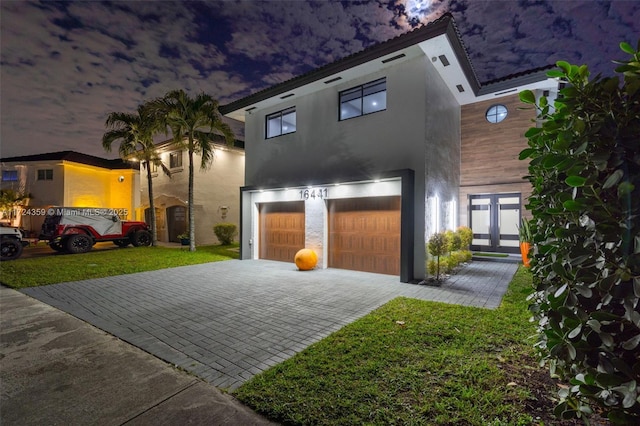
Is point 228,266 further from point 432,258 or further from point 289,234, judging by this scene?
point 432,258

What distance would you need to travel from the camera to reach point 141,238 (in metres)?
17.0

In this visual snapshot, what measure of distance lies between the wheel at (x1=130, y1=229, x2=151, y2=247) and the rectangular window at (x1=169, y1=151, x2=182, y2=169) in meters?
5.35

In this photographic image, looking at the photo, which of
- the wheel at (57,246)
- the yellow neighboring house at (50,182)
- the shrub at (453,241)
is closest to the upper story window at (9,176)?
the yellow neighboring house at (50,182)

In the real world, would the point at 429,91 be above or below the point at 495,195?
above


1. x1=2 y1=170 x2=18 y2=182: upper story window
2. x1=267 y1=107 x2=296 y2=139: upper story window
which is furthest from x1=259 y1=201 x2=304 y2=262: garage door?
x1=2 y1=170 x2=18 y2=182: upper story window

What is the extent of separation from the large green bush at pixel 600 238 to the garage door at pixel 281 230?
9787mm

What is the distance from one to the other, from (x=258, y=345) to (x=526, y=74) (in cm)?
1263

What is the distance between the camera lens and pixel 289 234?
11.8 meters

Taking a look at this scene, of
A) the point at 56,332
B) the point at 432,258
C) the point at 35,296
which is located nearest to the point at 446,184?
the point at 432,258

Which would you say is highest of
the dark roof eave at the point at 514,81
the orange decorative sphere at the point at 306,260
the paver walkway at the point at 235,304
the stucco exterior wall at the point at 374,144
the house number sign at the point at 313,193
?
the dark roof eave at the point at 514,81

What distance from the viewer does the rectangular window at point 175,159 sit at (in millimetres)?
19978

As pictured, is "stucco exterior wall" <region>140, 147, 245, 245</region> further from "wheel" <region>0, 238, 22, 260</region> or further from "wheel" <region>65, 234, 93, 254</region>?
"wheel" <region>0, 238, 22, 260</region>

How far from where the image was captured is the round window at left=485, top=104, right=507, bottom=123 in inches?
476

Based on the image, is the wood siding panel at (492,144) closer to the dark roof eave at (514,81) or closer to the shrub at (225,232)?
the dark roof eave at (514,81)
